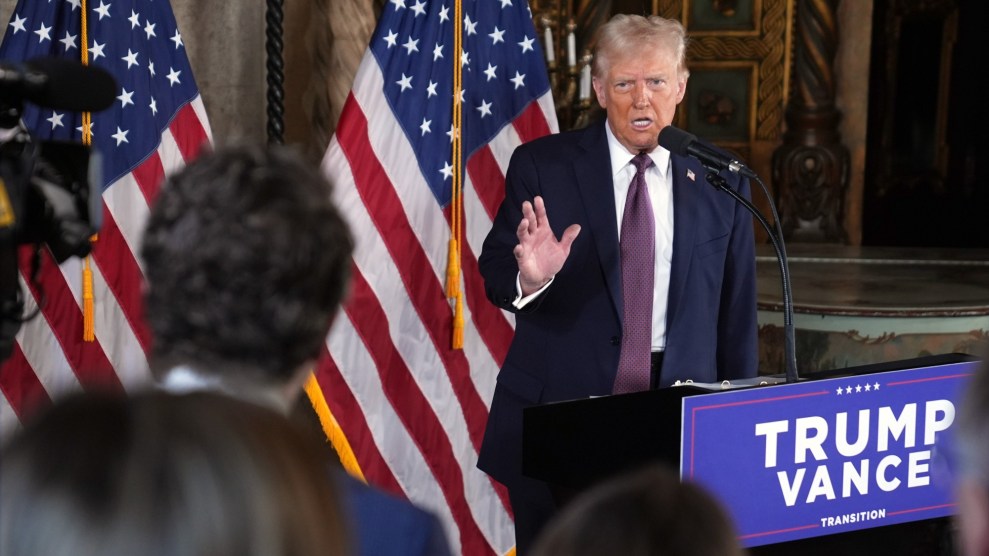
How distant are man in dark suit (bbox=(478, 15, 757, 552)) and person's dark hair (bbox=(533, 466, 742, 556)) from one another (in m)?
1.81

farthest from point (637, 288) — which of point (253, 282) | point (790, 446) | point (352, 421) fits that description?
point (253, 282)

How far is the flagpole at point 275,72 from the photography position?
12.1 ft

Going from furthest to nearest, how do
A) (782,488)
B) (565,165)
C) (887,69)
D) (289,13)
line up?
(887,69) < (289,13) < (565,165) < (782,488)

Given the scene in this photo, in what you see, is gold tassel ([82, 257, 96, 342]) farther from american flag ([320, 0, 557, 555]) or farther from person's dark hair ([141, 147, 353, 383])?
person's dark hair ([141, 147, 353, 383])

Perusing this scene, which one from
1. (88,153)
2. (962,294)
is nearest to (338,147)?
(88,153)

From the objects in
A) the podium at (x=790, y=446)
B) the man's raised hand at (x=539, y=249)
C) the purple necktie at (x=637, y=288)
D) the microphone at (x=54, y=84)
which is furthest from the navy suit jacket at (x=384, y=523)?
the purple necktie at (x=637, y=288)

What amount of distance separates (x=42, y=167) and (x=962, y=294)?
10.7 feet

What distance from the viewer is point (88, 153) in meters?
1.84

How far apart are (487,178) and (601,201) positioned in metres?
0.87

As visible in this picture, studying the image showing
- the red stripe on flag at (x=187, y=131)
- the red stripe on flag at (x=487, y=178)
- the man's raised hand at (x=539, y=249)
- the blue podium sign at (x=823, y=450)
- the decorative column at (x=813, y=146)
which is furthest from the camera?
the decorative column at (x=813, y=146)

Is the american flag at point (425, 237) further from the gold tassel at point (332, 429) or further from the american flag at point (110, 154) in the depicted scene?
the american flag at point (110, 154)

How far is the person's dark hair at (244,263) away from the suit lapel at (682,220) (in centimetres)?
163

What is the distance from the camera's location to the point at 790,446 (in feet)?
7.59

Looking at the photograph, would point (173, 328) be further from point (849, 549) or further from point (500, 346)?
point (500, 346)
